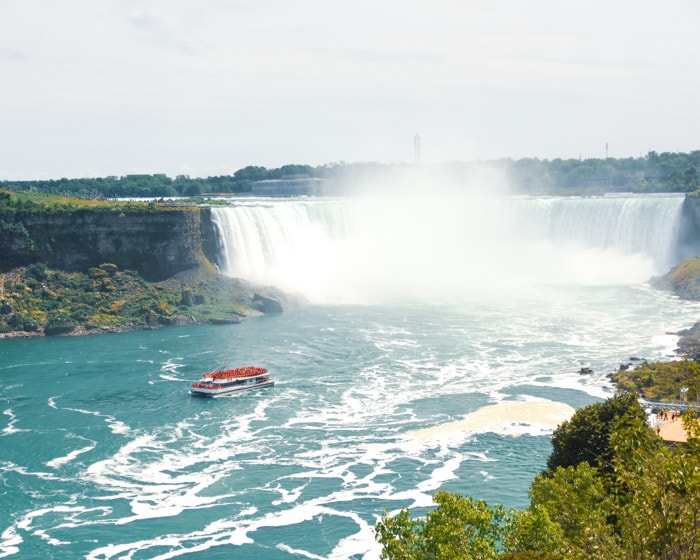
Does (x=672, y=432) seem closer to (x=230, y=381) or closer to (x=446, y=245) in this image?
(x=230, y=381)

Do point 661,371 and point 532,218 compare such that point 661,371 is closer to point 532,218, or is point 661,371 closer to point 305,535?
point 305,535

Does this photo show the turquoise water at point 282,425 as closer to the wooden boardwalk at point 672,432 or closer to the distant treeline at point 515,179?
the wooden boardwalk at point 672,432

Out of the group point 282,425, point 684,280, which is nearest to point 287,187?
point 684,280

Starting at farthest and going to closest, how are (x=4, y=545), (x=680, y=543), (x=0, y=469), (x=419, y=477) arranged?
(x=0, y=469) → (x=419, y=477) → (x=4, y=545) → (x=680, y=543)

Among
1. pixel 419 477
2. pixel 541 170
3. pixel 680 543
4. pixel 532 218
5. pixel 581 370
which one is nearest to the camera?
pixel 680 543

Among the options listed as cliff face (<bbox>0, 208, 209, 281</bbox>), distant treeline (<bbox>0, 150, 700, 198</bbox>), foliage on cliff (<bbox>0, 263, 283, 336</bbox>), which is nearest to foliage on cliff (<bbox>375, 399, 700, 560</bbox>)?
foliage on cliff (<bbox>0, 263, 283, 336</bbox>)

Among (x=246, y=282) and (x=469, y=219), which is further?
(x=469, y=219)

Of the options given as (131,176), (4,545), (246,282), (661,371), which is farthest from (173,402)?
(131,176)
